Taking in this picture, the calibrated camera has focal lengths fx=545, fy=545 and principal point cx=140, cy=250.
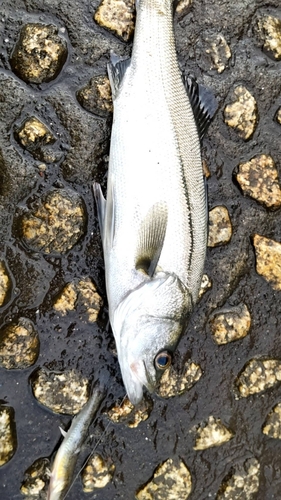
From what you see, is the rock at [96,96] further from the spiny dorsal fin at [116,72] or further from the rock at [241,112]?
the rock at [241,112]

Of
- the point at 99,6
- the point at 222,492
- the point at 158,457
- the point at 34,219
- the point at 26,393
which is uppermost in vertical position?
the point at 99,6

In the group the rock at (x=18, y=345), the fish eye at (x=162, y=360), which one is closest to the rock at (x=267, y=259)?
the fish eye at (x=162, y=360)

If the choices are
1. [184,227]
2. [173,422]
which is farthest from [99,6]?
[173,422]

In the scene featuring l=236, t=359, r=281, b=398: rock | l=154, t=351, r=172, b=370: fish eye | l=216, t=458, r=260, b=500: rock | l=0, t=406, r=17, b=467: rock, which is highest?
l=154, t=351, r=172, b=370: fish eye

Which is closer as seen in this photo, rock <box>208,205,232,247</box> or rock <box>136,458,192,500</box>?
rock <box>136,458,192,500</box>

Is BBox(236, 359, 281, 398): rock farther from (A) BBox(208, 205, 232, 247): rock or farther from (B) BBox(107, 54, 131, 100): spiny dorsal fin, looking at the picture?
(B) BBox(107, 54, 131, 100): spiny dorsal fin

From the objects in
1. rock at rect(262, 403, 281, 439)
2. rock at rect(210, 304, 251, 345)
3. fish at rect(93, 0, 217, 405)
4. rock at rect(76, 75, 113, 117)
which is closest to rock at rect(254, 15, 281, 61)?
fish at rect(93, 0, 217, 405)

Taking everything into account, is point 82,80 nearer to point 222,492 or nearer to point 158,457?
point 158,457
